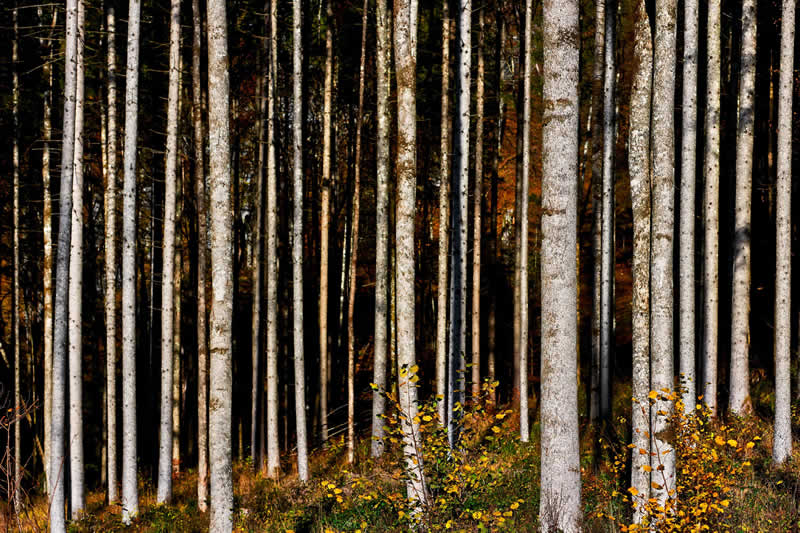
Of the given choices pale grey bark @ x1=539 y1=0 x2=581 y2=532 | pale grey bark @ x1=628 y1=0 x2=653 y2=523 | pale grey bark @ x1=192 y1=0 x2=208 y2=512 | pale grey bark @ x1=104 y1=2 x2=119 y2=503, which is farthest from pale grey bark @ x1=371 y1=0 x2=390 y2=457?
pale grey bark @ x1=539 y1=0 x2=581 y2=532

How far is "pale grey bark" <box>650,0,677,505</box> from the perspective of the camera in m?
6.24

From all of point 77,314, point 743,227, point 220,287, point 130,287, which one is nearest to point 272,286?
point 130,287

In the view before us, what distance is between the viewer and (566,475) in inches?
210

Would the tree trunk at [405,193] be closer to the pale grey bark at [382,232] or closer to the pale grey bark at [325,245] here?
the pale grey bark at [382,232]

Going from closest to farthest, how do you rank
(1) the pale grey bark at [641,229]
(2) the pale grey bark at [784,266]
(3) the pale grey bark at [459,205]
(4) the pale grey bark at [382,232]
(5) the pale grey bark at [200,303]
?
(1) the pale grey bark at [641,229] < (2) the pale grey bark at [784,266] < (3) the pale grey bark at [459,205] < (5) the pale grey bark at [200,303] < (4) the pale grey bark at [382,232]

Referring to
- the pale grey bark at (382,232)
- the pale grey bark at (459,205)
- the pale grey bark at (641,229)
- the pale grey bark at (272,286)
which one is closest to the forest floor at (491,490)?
the pale grey bark at (641,229)

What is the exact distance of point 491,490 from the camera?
597 centimetres

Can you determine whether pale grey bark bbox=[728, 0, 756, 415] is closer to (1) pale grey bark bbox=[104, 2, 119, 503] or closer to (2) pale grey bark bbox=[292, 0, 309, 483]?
(2) pale grey bark bbox=[292, 0, 309, 483]

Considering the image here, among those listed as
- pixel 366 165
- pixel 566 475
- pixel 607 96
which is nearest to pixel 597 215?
pixel 607 96

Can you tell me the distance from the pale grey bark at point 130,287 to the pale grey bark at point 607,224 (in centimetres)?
731

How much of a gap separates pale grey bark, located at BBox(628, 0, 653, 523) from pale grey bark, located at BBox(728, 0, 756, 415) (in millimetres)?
4879

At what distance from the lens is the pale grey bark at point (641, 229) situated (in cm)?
649

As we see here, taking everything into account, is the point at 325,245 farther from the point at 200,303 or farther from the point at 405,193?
the point at 405,193

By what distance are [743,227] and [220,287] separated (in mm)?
8241
